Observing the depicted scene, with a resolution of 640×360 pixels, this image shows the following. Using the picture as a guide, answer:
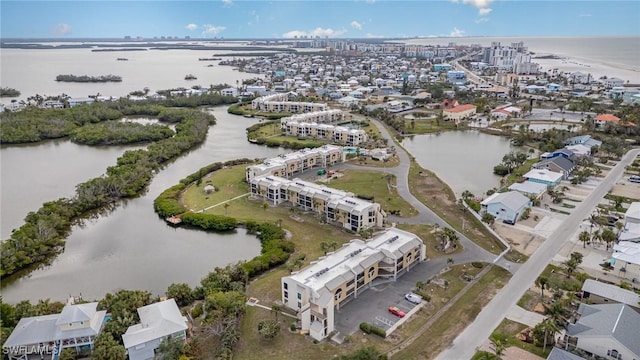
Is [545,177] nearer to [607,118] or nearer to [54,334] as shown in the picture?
[607,118]

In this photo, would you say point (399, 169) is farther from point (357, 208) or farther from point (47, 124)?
point (47, 124)

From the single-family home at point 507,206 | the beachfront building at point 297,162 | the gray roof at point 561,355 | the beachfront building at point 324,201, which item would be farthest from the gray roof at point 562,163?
the gray roof at point 561,355

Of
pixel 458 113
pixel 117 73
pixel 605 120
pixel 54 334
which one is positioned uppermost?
pixel 117 73

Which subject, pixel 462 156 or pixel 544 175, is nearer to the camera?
pixel 544 175

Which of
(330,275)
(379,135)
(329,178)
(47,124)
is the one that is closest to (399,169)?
(329,178)

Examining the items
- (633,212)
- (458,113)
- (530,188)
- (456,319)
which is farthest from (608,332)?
(458,113)

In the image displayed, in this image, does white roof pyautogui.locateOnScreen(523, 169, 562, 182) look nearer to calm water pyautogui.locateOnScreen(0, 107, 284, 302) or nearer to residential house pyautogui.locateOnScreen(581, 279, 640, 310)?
residential house pyautogui.locateOnScreen(581, 279, 640, 310)
